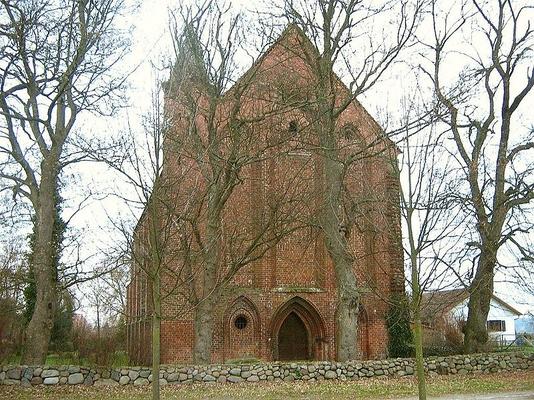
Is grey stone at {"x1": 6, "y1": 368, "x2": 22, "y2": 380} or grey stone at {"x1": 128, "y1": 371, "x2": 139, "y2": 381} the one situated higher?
grey stone at {"x1": 6, "y1": 368, "x2": 22, "y2": 380}

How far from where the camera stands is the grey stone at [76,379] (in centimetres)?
1558

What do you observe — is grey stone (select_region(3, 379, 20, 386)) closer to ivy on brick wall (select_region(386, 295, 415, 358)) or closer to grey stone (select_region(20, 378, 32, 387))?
grey stone (select_region(20, 378, 32, 387))

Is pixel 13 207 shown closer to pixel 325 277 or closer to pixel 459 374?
pixel 325 277

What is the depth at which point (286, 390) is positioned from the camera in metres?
15.4

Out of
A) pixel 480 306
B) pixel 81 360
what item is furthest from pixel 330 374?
pixel 480 306

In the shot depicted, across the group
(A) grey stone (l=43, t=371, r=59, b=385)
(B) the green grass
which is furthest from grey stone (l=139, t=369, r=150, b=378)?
(A) grey stone (l=43, t=371, r=59, b=385)

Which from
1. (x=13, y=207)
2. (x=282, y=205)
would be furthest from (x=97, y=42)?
(x=282, y=205)

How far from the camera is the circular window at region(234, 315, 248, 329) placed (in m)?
23.6

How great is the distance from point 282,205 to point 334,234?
74.7 inches

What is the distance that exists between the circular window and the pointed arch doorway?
1119 millimetres

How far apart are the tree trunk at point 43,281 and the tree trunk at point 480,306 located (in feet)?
44.2

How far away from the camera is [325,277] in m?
24.9

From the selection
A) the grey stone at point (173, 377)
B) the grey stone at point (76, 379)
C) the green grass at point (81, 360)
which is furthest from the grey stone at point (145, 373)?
the grey stone at point (76, 379)

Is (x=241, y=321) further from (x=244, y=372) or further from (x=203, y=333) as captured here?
(x=244, y=372)
